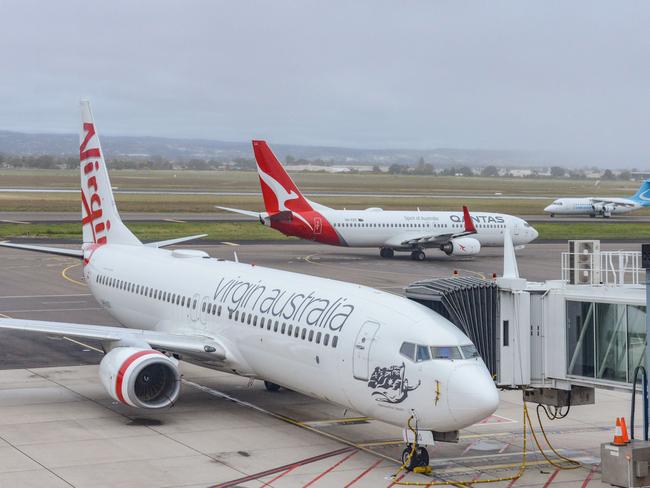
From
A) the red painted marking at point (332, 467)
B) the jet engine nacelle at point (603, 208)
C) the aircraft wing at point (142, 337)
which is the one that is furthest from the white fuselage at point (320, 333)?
the jet engine nacelle at point (603, 208)

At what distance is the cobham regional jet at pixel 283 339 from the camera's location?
74.1 ft

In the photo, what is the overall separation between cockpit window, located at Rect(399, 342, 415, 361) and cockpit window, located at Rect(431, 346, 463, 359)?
462 mm

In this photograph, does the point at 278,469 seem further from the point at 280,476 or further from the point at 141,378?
the point at 141,378

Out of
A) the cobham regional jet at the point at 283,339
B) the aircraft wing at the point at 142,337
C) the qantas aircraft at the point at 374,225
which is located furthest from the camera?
the qantas aircraft at the point at 374,225

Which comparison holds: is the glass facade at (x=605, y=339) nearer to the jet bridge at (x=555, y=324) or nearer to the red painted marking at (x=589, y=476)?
the jet bridge at (x=555, y=324)

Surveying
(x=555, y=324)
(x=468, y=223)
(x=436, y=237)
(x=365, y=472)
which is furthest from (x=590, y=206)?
(x=365, y=472)

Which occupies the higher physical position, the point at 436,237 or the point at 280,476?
the point at 436,237

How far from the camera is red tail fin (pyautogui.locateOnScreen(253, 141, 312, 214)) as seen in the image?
7219cm

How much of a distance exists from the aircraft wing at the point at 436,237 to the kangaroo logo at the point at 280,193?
8682mm

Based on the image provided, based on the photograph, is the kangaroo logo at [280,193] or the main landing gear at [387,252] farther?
the main landing gear at [387,252]

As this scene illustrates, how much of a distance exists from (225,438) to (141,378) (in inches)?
120

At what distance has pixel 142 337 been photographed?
29844 millimetres

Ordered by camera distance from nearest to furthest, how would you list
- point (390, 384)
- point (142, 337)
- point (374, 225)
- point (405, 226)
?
1. point (390, 384)
2. point (142, 337)
3. point (374, 225)
4. point (405, 226)

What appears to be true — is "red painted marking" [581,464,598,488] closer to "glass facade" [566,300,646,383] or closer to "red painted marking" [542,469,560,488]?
"red painted marking" [542,469,560,488]
